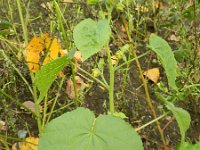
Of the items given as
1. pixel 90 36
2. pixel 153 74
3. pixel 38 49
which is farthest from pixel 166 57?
pixel 153 74

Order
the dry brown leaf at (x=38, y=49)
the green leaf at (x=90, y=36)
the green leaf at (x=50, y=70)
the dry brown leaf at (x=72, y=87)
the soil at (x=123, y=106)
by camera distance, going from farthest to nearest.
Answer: the dry brown leaf at (x=72, y=87) < the soil at (x=123, y=106) < the dry brown leaf at (x=38, y=49) < the green leaf at (x=50, y=70) < the green leaf at (x=90, y=36)

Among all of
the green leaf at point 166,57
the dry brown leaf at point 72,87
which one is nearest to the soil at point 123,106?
the dry brown leaf at point 72,87

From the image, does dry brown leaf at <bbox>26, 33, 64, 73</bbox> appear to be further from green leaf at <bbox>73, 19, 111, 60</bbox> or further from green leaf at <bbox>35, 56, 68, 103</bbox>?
green leaf at <bbox>73, 19, 111, 60</bbox>

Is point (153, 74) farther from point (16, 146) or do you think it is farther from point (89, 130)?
point (89, 130)

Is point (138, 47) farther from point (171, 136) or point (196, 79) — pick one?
point (171, 136)

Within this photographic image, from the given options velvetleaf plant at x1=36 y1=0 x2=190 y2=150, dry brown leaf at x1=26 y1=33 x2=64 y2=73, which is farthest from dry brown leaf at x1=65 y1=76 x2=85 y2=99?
velvetleaf plant at x1=36 y1=0 x2=190 y2=150

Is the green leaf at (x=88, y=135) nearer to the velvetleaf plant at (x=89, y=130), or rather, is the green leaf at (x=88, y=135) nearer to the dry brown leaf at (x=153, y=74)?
the velvetleaf plant at (x=89, y=130)
